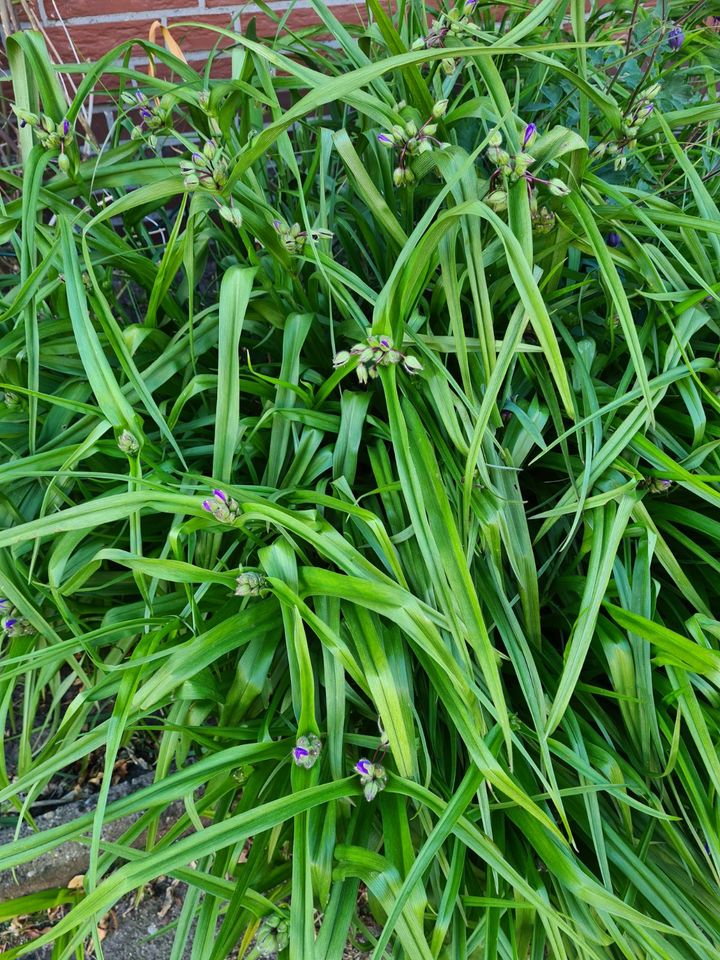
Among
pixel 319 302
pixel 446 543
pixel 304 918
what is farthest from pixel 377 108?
pixel 304 918

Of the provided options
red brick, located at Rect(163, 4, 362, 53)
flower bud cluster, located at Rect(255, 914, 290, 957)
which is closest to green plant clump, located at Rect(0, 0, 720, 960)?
flower bud cluster, located at Rect(255, 914, 290, 957)

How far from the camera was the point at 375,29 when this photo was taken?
1.04 m

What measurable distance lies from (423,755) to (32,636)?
550mm

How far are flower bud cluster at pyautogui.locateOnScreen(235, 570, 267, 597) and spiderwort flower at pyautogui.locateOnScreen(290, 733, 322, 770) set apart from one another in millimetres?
168

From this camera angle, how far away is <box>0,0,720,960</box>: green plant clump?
0.68 meters

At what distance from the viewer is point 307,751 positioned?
26.9 inches

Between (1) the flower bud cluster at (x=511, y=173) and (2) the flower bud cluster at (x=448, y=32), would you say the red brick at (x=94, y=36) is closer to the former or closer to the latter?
(2) the flower bud cluster at (x=448, y=32)

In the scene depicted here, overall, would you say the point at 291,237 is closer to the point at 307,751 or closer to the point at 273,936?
the point at 307,751

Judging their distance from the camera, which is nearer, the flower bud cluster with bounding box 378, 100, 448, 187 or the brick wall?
the flower bud cluster with bounding box 378, 100, 448, 187

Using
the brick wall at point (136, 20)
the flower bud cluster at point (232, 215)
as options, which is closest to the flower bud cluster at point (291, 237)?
the flower bud cluster at point (232, 215)

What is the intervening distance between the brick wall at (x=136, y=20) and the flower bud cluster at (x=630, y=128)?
35.6 inches

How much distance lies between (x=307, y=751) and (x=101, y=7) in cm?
172

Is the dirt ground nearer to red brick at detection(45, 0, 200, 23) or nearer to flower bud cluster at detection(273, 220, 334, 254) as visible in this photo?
flower bud cluster at detection(273, 220, 334, 254)

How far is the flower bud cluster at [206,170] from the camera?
0.67 metres
